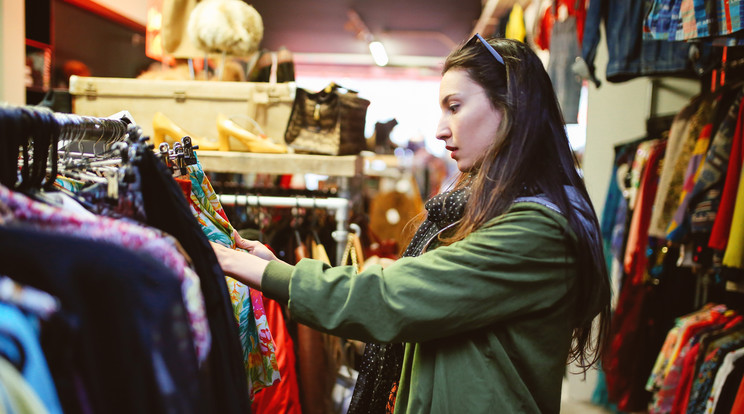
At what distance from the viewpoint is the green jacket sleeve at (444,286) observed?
97 centimetres

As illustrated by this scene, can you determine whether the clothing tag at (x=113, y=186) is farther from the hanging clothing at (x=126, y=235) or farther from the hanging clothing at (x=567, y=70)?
the hanging clothing at (x=567, y=70)

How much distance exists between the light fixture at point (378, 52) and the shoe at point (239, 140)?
6.88m

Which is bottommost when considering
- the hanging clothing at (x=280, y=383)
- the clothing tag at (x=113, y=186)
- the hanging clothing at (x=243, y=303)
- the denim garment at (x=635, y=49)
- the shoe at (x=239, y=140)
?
the hanging clothing at (x=280, y=383)

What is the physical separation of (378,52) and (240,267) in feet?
27.9

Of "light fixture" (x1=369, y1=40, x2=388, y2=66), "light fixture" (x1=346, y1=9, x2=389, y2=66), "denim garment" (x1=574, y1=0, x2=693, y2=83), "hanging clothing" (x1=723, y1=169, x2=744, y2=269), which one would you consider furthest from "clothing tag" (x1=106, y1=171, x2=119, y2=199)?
"light fixture" (x1=369, y1=40, x2=388, y2=66)

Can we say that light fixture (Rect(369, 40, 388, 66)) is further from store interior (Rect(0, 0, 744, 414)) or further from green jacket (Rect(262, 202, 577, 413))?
green jacket (Rect(262, 202, 577, 413))

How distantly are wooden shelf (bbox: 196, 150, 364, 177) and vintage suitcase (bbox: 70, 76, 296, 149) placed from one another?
171 mm

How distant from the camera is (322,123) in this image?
203 cm

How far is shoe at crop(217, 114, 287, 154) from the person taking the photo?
192 centimetres

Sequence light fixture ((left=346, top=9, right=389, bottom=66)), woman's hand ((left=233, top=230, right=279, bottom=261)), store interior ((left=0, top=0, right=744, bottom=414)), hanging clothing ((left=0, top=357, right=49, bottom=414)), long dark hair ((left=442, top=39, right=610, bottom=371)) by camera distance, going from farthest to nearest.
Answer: light fixture ((left=346, top=9, right=389, bottom=66)), woman's hand ((left=233, top=230, right=279, bottom=261)), long dark hair ((left=442, top=39, right=610, bottom=371)), store interior ((left=0, top=0, right=744, bottom=414)), hanging clothing ((left=0, top=357, right=49, bottom=414))

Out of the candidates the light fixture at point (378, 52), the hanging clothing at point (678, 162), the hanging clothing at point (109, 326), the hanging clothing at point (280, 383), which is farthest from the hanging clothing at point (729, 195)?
the light fixture at point (378, 52)

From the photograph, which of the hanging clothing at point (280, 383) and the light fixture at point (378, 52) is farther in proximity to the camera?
the light fixture at point (378, 52)

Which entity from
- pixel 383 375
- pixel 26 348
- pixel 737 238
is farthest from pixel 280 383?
pixel 737 238

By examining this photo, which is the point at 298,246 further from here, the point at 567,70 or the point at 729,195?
the point at 567,70
